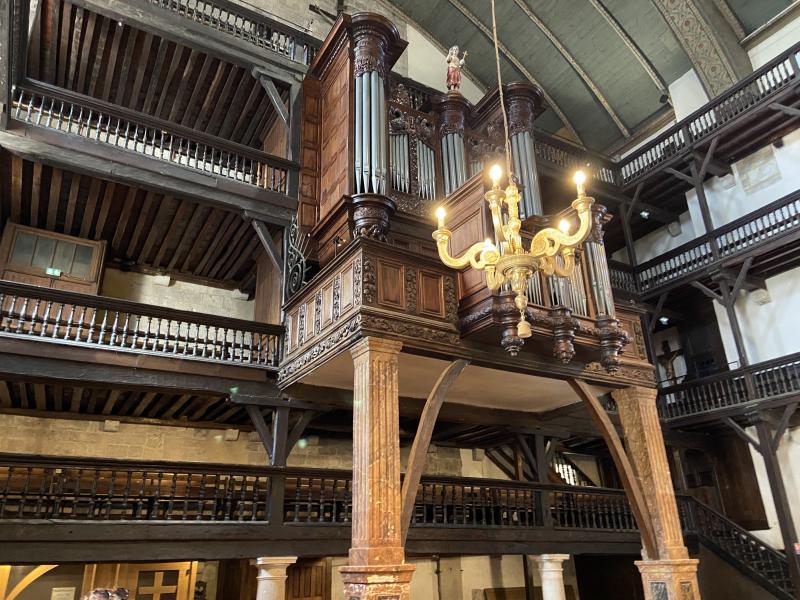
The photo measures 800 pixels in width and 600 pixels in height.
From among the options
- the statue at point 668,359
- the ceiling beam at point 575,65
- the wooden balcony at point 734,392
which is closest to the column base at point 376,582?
the wooden balcony at point 734,392

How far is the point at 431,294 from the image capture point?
23.6ft

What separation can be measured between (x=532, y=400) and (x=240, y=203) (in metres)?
5.78

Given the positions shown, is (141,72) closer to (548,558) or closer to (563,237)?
(563,237)

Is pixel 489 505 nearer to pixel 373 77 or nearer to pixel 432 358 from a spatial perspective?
pixel 432 358

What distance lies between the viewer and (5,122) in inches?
311

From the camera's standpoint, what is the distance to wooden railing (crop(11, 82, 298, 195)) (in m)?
8.36

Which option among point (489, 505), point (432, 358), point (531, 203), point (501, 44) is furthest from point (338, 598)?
point (501, 44)

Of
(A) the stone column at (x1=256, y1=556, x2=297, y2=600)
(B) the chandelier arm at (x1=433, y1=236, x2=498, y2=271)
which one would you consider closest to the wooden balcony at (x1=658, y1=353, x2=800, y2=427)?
(B) the chandelier arm at (x1=433, y1=236, x2=498, y2=271)

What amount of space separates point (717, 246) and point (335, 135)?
29.9 feet

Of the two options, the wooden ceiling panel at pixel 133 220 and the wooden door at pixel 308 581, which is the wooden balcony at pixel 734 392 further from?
the wooden ceiling panel at pixel 133 220

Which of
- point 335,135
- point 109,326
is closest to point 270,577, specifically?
point 109,326

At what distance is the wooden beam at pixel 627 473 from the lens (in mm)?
7825

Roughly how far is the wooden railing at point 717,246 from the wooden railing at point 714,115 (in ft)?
7.70

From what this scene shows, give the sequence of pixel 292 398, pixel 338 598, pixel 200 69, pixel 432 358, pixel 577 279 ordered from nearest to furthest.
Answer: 1. pixel 432 358
2. pixel 577 279
3. pixel 292 398
4. pixel 200 69
5. pixel 338 598
